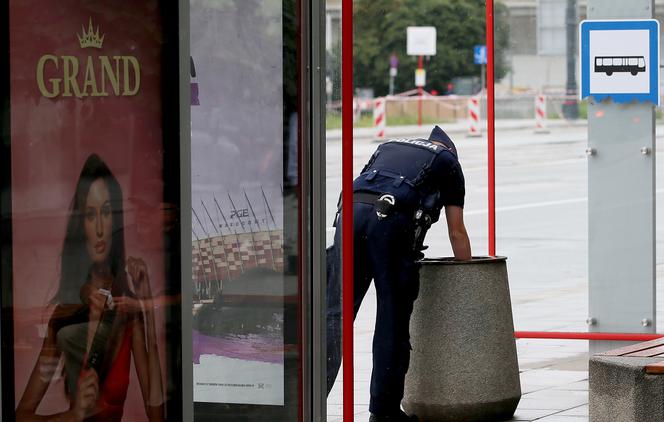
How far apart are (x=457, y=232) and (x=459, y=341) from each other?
0.46 metres

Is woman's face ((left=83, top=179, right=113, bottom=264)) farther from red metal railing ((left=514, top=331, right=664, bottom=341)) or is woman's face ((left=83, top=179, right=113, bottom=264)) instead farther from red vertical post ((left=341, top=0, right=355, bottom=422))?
red metal railing ((left=514, top=331, right=664, bottom=341))

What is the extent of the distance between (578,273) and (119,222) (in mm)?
9421

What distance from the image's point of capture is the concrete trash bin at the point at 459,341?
6.02 meters

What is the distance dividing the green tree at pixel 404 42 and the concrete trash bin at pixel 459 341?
1688 inches

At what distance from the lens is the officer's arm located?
6.01 m

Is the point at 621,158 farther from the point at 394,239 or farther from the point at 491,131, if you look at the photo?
the point at 394,239

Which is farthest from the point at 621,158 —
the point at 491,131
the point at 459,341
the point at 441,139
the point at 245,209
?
the point at 245,209

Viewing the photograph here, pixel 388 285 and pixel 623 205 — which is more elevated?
pixel 623 205

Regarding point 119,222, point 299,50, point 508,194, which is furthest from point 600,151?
point 508,194

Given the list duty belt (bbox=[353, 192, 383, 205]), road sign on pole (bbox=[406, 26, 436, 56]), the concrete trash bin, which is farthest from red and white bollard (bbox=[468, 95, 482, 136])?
duty belt (bbox=[353, 192, 383, 205])

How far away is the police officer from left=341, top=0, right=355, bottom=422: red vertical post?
100 cm

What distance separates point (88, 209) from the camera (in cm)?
348

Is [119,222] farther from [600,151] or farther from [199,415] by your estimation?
[600,151]

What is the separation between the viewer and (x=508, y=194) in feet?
63.4
